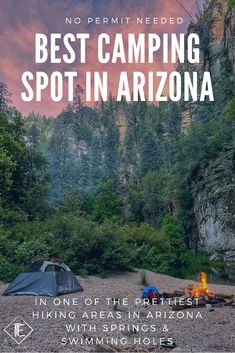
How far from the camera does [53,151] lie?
348 ft

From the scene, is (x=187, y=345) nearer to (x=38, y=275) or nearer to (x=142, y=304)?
(x=142, y=304)

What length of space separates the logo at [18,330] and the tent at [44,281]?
462cm

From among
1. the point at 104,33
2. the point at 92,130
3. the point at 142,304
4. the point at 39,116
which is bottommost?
the point at 142,304

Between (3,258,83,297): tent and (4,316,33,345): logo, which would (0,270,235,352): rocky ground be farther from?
(3,258,83,297): tent

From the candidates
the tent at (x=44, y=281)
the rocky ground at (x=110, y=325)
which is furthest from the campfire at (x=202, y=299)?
the tent at (x=44, y=281)

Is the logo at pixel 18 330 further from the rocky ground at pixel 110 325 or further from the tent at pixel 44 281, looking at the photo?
the tent at pixel 44 281

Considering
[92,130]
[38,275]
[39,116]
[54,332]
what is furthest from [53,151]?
[54,332]

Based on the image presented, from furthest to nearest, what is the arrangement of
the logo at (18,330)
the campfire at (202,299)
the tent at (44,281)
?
the tent at (44,281), the campfire at (202,299), the logo at (18,330)

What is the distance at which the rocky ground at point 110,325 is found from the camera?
764cm

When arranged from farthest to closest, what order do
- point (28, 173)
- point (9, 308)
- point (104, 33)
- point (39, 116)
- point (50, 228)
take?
1. point (39, 116)
2. point (28, 173)
3. point (50, 228)
4. point (9, 308)
5. point (104, 33)

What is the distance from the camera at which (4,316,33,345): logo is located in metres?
8.19

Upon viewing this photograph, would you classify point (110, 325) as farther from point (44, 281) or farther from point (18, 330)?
point (44, 281)

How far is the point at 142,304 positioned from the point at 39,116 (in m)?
173

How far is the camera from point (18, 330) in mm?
8812
